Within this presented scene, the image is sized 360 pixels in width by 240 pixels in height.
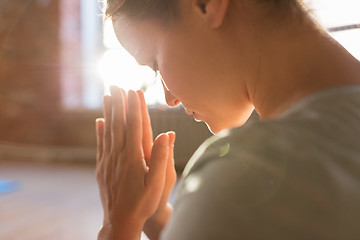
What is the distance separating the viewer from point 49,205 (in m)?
1.98

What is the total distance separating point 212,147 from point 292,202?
0.25 feet

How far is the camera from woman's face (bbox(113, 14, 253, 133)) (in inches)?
19.3

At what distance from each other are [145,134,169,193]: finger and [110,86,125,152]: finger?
8 centimetres

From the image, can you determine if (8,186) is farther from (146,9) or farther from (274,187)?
(274,187)

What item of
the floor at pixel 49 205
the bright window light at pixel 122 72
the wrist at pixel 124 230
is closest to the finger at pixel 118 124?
the wrist at pixel 124 230

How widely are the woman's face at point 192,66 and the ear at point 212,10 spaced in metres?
0.02

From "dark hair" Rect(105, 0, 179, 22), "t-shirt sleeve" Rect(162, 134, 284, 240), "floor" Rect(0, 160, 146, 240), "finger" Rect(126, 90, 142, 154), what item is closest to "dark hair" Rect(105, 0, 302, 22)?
"dark hair" Rect(105, 0, 179, 22)

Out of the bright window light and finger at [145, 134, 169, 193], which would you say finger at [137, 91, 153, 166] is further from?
the bright window light

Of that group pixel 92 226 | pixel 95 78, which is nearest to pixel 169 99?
pixel 92 226

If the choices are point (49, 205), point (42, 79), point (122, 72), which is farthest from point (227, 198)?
point (42, 79)

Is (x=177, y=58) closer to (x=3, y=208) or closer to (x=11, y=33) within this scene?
(x=3, y=208)

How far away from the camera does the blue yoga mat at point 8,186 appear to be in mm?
2291

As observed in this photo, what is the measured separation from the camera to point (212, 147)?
0.28 metres

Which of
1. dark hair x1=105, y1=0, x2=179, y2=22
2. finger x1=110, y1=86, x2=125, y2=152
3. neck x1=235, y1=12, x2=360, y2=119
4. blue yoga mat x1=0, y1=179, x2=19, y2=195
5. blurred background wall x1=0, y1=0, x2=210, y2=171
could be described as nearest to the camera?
neck x1=235, y1=12, x2=360, y2=119
